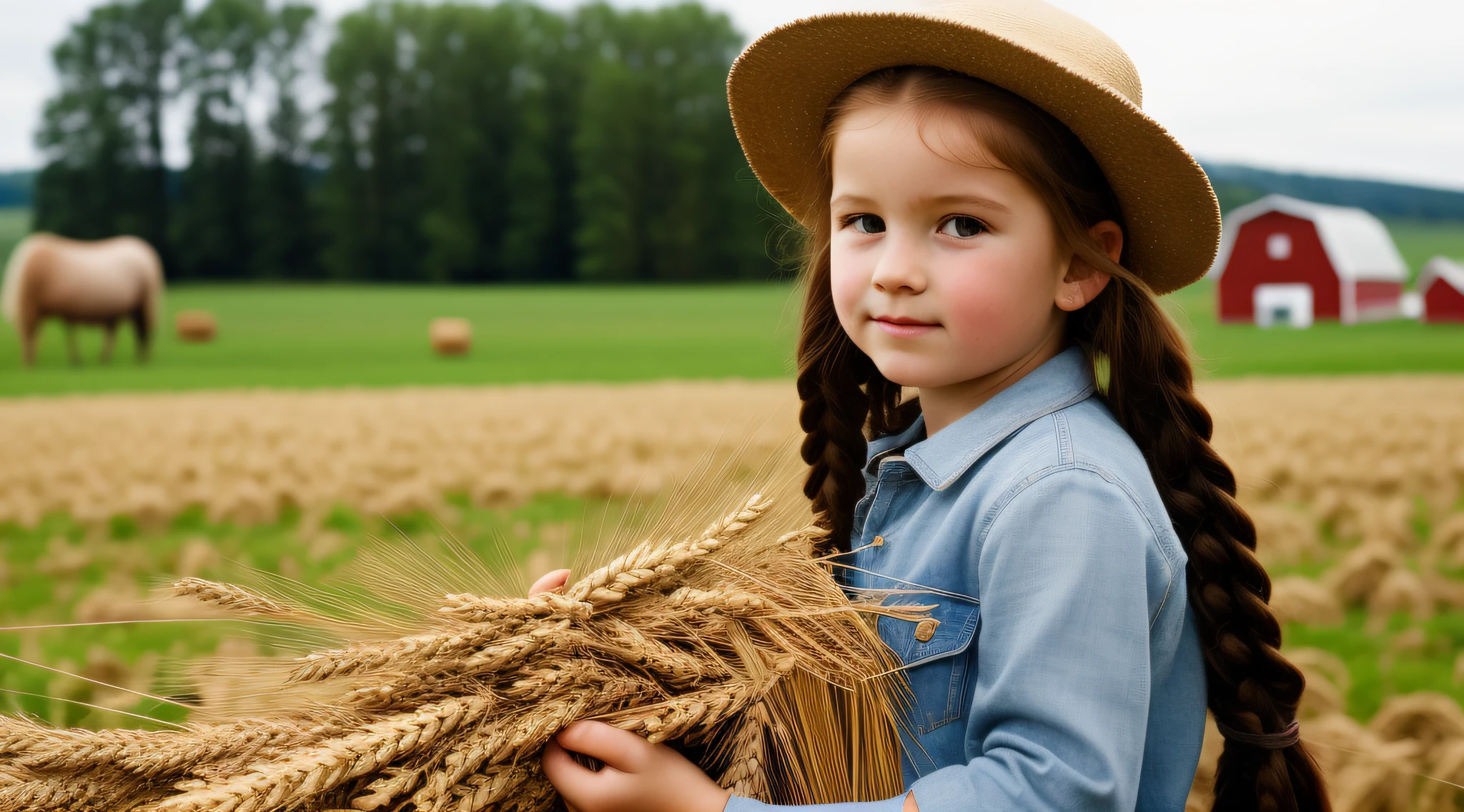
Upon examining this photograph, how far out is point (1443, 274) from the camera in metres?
27.5

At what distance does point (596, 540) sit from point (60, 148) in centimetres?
5150

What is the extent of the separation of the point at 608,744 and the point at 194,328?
106 feet

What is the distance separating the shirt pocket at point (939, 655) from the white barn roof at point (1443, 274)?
3177 cm

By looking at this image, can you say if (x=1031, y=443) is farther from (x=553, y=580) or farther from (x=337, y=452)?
(x=337, y=452)

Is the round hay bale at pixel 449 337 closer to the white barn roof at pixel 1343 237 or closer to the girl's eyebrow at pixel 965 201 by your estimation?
the white barn roof at pixel 1343 237

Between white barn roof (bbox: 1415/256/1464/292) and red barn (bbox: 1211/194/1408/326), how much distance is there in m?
1.42

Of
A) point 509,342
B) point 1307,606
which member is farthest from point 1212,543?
point 509,342

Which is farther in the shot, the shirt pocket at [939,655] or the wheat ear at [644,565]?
the shirt pocket at [939,655]

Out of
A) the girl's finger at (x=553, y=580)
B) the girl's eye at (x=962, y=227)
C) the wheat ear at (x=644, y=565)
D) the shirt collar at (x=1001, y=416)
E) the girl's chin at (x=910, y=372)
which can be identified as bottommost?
the girl's finger at (x=553, y=580)

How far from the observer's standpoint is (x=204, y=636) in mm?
4090

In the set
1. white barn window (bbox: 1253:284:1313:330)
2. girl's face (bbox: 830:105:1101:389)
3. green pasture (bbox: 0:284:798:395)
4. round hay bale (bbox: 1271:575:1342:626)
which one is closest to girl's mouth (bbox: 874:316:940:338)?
girl's face (bbox: 830:105:1101:389)

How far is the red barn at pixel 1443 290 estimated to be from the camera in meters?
27.2

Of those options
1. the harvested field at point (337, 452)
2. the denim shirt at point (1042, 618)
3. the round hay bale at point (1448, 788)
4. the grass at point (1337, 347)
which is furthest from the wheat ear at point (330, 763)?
the grass at point (1337, 347)

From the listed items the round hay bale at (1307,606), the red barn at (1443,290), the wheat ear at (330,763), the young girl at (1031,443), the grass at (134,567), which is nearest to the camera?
the wheat ear at (330,763)
